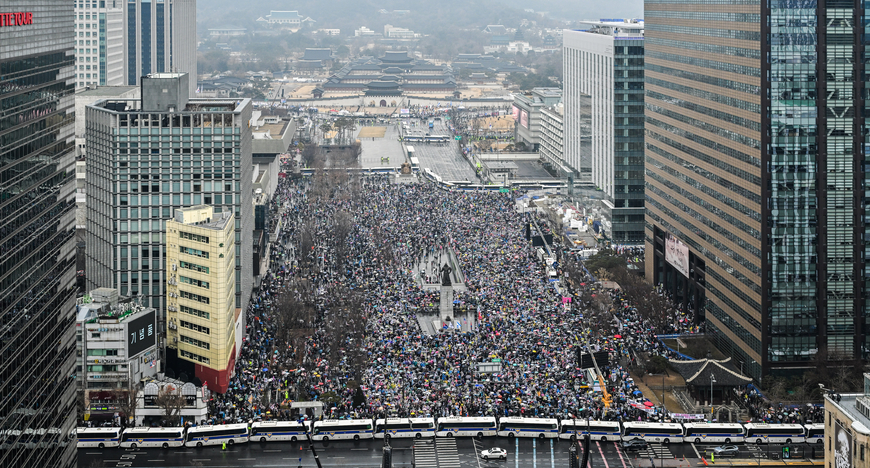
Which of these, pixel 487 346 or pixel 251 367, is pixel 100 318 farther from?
pixel 487 346

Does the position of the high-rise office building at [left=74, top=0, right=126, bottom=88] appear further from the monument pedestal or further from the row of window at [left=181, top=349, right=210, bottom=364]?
the row of window at [left=181, top=349, right=210, bottom=364]

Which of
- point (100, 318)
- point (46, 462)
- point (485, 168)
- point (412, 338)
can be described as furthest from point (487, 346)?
point (485, 168)

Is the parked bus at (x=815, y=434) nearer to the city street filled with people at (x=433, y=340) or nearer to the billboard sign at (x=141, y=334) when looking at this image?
the city street filled with people at (x=433, y=340)

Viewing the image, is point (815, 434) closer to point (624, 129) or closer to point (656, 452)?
point (656, 452)

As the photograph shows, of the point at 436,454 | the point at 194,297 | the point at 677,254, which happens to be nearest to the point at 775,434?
the point at 436,454

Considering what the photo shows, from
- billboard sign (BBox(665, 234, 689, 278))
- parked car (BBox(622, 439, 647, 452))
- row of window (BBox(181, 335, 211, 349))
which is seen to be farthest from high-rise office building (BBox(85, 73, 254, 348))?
billboard sign (BBox(665, 234, 689, 278))

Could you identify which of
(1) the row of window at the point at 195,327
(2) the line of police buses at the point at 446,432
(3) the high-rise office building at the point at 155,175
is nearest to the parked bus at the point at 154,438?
(2) the line of police buses at the point at 446,432
